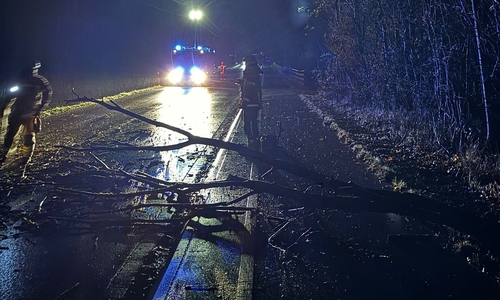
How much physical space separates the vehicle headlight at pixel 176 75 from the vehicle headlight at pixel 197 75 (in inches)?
41.6

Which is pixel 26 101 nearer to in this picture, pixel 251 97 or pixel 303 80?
pixel 251 97

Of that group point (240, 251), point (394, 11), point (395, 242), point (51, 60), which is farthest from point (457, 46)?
point (51, 60)

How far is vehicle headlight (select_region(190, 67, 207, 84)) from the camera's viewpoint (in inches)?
1791

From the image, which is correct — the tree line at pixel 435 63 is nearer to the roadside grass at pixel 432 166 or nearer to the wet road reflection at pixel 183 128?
the roadside grass at pixel 432 166

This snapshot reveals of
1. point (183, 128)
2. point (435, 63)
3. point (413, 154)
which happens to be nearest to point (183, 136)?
point (183, 128)

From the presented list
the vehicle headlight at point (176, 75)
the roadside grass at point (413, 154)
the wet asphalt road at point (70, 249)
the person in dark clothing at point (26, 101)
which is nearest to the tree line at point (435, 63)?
the roadside grass at point (413, 154)

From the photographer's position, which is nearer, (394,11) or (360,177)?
(360,177)

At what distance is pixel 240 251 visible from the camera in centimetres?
560

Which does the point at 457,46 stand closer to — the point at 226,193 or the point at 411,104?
the point at 411,104

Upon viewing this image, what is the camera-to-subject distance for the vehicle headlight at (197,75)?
149 feet

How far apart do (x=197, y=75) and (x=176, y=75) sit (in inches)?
79.4

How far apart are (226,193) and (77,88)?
1911 centimetres

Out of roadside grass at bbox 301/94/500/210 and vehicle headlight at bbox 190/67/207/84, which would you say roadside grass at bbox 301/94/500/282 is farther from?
vehicle headlight at bbox 190/67/207/84

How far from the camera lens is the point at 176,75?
152 ft
